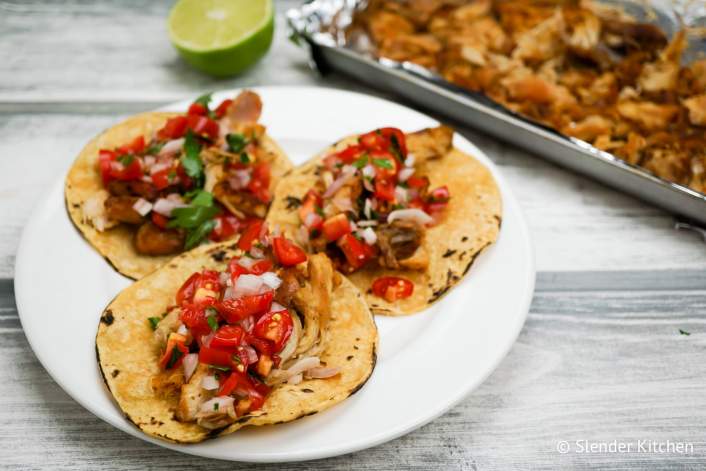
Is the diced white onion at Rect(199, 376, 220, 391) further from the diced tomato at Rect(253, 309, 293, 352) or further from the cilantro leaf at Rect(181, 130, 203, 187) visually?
the cilantro leaf at Rect(181, 130, 203, 187)

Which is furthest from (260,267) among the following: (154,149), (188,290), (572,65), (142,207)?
(572,65)

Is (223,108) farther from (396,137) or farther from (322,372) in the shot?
(322,372)

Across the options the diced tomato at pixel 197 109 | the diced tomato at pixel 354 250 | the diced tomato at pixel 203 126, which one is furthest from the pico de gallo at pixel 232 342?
the diced tomato at pixel 197 109

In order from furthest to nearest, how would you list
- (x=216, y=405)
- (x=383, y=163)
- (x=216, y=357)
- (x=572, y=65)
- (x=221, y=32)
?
(x=221, y=32)
(x=572, y=65)
(x=383, y=163)
(x=216, y=357)
(x=216, y=405)

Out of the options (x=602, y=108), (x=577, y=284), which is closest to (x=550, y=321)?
(x=577, y=284)

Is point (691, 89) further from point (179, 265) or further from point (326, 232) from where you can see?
point (179, 265)

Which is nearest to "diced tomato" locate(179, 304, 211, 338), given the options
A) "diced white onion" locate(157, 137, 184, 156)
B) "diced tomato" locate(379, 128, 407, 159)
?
"diced white onion" locate(157, 137, 184, 156)
